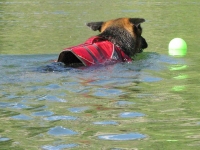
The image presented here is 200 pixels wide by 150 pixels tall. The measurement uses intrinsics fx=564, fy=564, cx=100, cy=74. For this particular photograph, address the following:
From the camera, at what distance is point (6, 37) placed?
1652 cm

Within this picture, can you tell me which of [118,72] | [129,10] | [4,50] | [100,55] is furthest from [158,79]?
[129,10]

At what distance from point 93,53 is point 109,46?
20.9 inches

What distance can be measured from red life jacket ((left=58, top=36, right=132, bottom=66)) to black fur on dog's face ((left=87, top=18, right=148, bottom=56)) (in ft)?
1.24

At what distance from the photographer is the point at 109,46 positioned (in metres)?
10.4

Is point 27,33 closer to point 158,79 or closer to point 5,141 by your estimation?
point 158,79

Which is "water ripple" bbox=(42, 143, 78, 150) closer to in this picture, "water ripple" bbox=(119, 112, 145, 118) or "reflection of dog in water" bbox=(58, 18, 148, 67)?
"water ripple" bbox=(119, 112, 145, 118)

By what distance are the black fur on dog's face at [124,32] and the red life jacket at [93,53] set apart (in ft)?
1.24

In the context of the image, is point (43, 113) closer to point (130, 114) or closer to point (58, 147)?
point (130, 114)

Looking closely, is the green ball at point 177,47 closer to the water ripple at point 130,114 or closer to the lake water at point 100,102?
the lake water at point 100,102

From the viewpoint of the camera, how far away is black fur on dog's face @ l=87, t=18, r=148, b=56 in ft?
36.1

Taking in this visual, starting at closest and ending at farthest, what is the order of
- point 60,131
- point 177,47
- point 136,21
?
point 60,131, point 136,21, point 177,47

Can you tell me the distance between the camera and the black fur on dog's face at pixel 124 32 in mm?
10992

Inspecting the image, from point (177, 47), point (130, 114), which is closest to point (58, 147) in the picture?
point (130, 114)

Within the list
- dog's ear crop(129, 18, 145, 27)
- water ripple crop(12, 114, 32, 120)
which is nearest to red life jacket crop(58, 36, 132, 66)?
dog's ear crop(129, 18, 145, 27)
